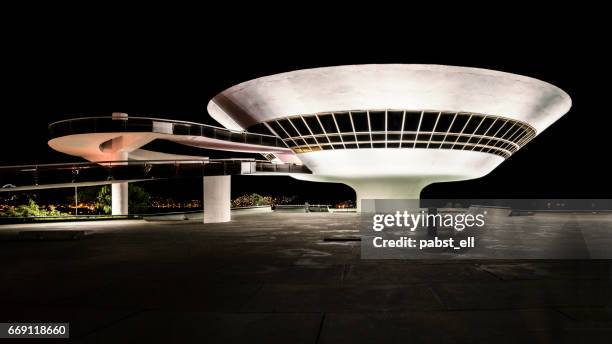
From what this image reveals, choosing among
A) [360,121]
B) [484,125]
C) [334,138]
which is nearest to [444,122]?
[484,125]

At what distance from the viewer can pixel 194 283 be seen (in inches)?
353

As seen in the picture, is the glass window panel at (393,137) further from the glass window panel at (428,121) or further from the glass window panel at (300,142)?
the glass window panel at (300,142)

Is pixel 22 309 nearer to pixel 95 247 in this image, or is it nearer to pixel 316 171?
pixel 95 247

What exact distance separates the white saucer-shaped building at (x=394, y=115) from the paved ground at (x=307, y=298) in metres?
18.0

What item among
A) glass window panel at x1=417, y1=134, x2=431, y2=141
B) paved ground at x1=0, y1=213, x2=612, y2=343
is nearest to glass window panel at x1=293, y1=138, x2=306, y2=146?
glass window panel at x1=417, y1=134, x2=431, y2=141

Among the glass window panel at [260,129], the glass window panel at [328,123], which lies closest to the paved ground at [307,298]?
the glass window panel at [328,123]

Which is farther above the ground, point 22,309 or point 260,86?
point 260,86

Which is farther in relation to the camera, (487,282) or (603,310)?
(487,282)

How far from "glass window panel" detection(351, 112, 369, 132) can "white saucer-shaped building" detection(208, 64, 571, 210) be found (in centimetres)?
7

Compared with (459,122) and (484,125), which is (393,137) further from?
(484,125)

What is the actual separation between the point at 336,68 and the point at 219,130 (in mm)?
10821

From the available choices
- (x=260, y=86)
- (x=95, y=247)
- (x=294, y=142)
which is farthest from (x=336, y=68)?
(x=95, y=247)

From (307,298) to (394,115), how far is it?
79.0ft

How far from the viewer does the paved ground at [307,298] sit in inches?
222
